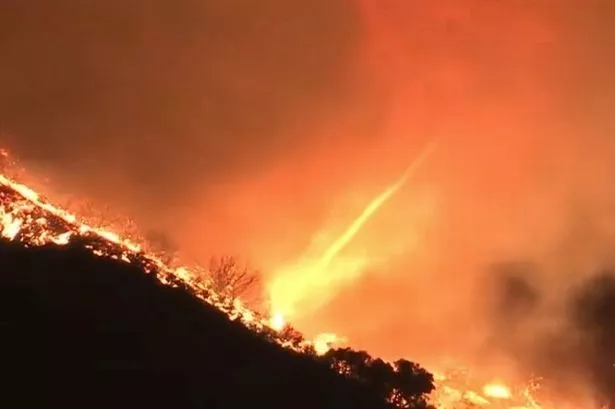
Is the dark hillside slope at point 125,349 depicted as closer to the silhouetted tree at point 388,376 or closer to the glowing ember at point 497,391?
the silhouetted tree at point 388,376

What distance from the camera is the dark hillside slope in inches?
1379

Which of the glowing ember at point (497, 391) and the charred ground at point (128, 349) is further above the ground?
the glowing ember at point (497, 391)

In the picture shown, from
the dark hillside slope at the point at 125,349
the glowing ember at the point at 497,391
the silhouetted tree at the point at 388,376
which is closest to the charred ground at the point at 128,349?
the dark hillside slope at the point at 125,349

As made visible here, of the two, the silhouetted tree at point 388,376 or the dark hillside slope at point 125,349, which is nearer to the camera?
the dark hillside slope at point 125,349

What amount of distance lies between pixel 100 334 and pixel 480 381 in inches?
2005

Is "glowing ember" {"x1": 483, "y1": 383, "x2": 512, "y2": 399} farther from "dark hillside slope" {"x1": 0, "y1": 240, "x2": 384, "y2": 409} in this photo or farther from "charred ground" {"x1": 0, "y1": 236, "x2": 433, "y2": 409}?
"dark hillside slope" {"x1": 0, "y1": 240, "x2": 384, "y2": 409}

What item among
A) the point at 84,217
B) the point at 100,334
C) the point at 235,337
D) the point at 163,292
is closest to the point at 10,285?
the point at 100,334

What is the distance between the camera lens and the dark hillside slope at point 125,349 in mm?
35031

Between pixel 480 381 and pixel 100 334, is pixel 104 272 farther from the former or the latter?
pixel 480 381

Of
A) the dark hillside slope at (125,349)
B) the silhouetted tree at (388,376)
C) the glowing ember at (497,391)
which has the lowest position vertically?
the dark hillside slope at (125,349)

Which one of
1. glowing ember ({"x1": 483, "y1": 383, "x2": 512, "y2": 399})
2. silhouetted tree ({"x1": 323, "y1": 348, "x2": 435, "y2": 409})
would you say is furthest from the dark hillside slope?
glowing ember ({"x1": 483, "y1": 383, "x2": 512, "y2": 399})

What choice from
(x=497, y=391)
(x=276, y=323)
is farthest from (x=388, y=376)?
(x=497, y=391)

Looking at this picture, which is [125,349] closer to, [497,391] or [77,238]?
[77,238]

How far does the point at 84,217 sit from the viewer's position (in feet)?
245
